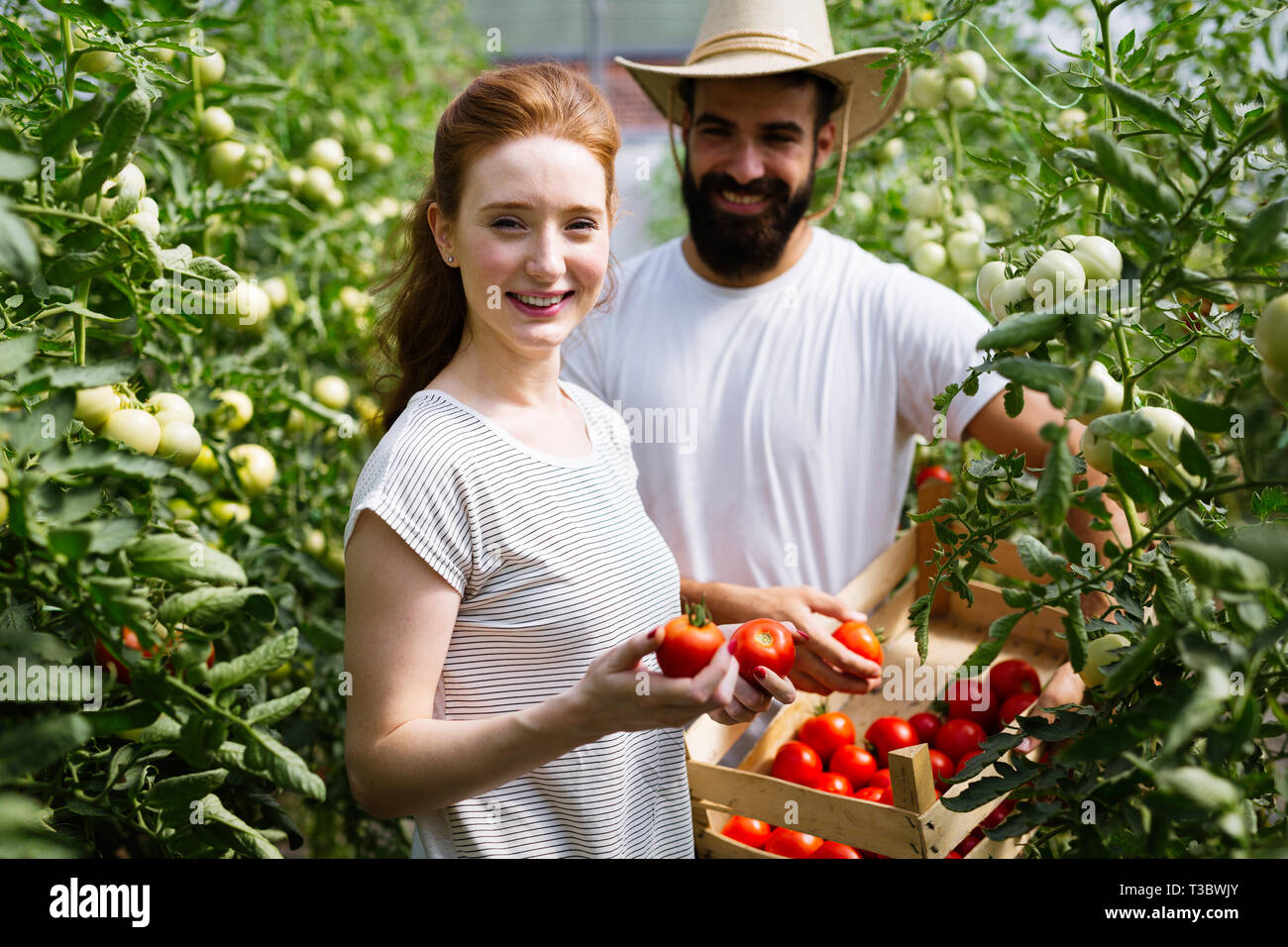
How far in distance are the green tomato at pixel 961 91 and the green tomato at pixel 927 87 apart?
0.07 feet

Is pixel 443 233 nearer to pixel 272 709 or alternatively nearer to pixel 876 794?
pixel 272 709

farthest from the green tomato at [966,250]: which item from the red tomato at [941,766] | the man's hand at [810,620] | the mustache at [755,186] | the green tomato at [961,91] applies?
the red tomato at [941,766]

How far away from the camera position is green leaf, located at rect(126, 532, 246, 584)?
0.69m

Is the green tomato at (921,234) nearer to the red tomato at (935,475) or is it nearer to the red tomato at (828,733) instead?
the red tomato at (935,475)

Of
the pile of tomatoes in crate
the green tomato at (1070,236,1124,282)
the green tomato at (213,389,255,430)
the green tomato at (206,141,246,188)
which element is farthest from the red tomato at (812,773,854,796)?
the green tomato at (206,141,246,188)

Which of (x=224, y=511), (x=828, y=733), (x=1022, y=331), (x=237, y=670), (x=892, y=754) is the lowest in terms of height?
(x=828, y=733)

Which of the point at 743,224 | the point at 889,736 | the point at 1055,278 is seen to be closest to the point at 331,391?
the point at 743,224

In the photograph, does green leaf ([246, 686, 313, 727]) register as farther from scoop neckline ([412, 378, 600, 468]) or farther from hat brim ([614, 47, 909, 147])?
hat brim ([614, 47, 909, 147])

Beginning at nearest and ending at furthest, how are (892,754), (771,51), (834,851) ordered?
(892,754) → (834,851) → (771,51)

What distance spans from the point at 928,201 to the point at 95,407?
1531 mm

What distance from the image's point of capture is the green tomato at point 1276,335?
0.65 metres

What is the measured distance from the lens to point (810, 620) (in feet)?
4.69
